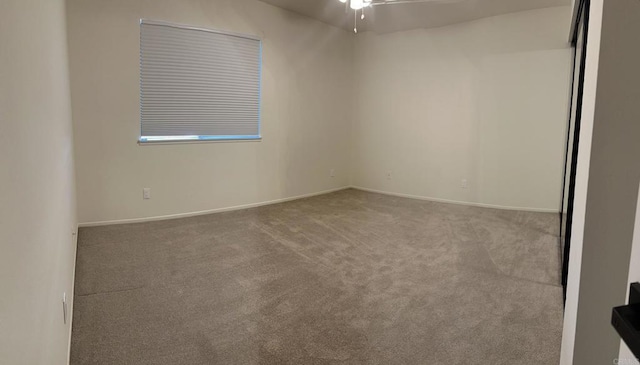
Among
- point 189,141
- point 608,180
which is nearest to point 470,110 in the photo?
point 189,141

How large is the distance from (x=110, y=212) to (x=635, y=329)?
4825mm

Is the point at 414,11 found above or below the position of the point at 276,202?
above

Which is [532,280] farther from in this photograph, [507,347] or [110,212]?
[110,212]

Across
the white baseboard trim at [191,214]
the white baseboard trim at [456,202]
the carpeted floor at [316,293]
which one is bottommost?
the carpeted floor at [316,293]

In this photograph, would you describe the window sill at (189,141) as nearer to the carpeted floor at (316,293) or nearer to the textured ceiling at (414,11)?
the carpeted floor at (316,293)

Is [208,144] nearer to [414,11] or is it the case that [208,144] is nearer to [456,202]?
[414,11]

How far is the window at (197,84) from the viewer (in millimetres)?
4695

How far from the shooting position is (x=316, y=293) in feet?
9.74

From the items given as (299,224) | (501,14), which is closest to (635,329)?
(299,224)

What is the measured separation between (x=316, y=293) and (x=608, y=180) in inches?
84.9

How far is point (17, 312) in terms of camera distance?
0.87m

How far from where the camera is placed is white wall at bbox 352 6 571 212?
5383 mm

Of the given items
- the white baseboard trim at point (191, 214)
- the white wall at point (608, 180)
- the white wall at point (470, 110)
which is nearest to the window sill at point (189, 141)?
the white baseboard trim at point (191, 214)

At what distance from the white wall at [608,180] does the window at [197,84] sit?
4482 mm
